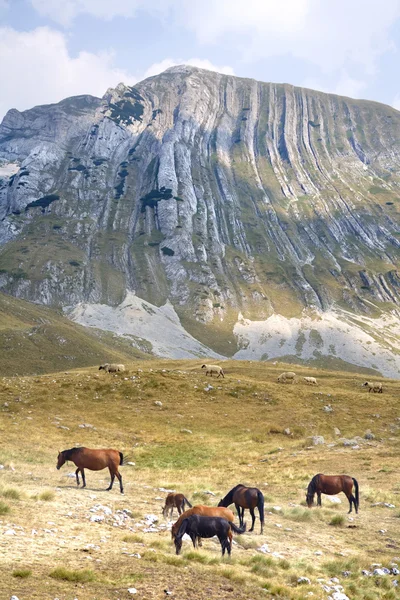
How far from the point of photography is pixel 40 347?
118625 millimetres

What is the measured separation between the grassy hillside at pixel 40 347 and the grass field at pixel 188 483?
60.4 metres

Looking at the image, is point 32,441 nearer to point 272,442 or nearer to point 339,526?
point 272,442

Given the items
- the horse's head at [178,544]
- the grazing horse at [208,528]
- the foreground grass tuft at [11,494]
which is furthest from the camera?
the foreground grass tuft at [11,494]

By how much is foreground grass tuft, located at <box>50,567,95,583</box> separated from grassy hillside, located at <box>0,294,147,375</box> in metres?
98.1

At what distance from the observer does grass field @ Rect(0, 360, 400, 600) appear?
36.9 feet

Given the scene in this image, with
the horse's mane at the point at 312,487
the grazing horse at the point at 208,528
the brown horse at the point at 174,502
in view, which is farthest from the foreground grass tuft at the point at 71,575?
the horse's mane at the point at 312,487

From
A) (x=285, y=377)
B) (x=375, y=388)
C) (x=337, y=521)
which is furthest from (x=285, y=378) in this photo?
(x=337, y=521)

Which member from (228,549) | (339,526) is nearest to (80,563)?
(228,549)

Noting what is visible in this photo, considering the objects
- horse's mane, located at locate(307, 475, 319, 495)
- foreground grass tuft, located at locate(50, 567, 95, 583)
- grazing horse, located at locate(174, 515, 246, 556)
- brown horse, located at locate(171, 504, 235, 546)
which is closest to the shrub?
brown horse, located at locate(171, 504, 235, 546)

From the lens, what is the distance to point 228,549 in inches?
521

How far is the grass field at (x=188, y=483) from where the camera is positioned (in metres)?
11.3

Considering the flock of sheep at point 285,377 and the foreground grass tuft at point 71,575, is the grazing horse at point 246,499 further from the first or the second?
the flock of sheep at point 285,377

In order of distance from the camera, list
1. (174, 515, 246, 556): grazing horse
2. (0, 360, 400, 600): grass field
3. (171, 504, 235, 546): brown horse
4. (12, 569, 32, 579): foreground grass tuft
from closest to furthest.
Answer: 1. (12, 569, 32, 579): foreground grass tuft
2. (0, 360, 400, 600): grass field
3. (174, 515, 246, 556): grazing horse
4. (171, 504, 235, 546): brown horse

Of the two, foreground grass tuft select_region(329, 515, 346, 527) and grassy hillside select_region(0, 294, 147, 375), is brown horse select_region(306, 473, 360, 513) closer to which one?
foreground grass tuft select_region(329, 515, 346, 527)
